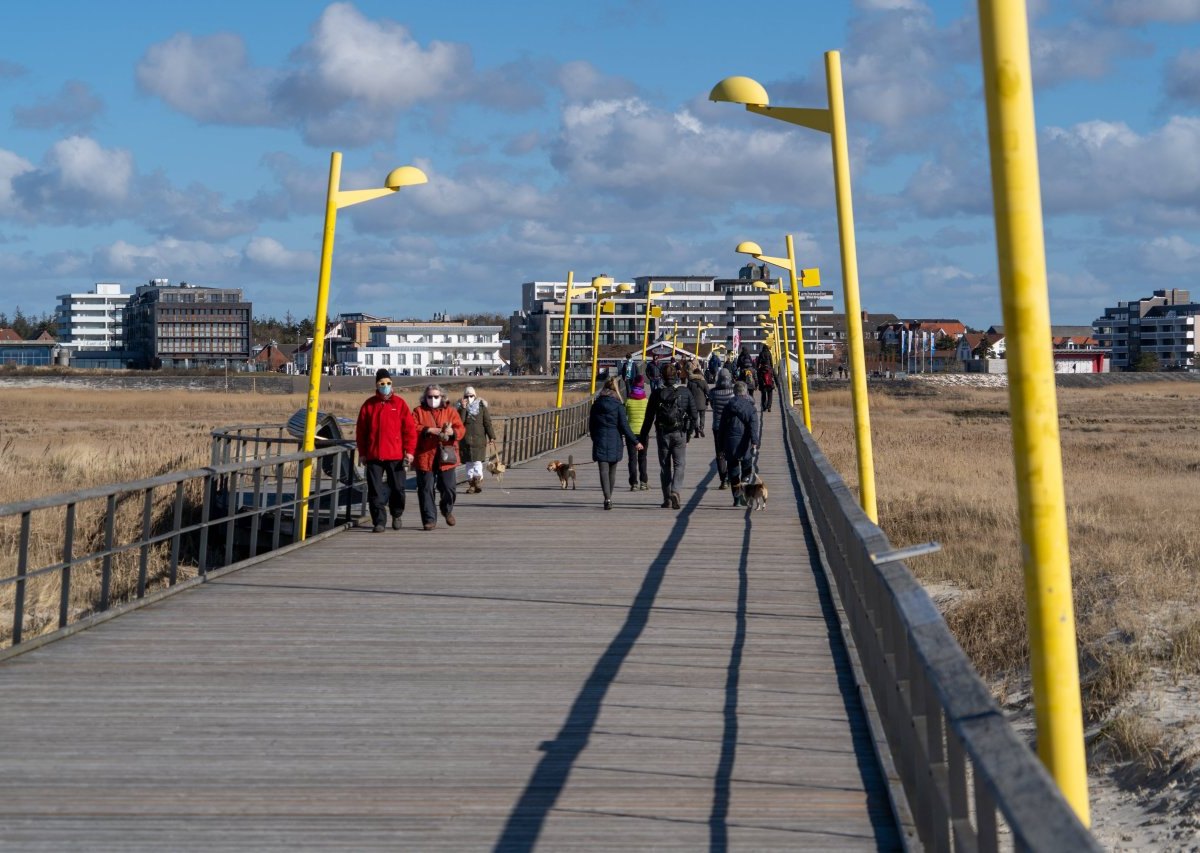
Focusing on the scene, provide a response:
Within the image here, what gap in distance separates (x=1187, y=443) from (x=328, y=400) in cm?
5324

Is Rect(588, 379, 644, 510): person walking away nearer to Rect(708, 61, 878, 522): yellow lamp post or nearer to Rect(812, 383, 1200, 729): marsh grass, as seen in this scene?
Rect(812, 383, 1200, 729): marsh grass

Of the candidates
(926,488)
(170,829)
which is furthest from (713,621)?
(926,488)

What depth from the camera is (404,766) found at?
22.2 feet

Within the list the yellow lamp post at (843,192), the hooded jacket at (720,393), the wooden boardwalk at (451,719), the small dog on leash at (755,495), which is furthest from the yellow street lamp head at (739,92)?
the hooded jacket at (720,393)

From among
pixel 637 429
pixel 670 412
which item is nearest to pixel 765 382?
pixel 637 429

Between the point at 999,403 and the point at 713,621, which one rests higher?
the point at 999,403

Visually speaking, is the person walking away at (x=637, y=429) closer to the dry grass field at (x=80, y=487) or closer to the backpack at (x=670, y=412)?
the backpack at (x=670, y=412)

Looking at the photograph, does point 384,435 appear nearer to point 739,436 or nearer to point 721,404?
point 739,436

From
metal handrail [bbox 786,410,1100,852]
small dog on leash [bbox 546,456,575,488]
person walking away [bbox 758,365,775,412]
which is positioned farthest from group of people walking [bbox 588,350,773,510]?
person walking away [bbox 758,365,775,412]

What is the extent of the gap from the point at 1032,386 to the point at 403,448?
39.9 feet

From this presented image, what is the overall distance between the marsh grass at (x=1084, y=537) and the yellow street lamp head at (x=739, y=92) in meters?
4.72

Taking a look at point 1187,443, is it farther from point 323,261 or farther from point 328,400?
point 328,400

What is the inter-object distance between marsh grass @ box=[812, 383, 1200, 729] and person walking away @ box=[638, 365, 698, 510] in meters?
3.29

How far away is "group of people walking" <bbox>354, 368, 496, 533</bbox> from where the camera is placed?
1606 cm
